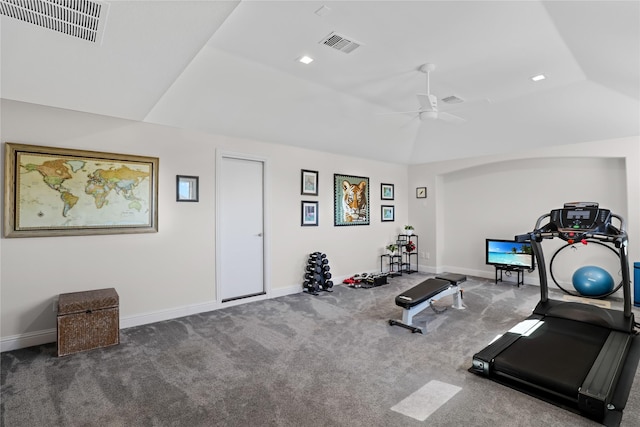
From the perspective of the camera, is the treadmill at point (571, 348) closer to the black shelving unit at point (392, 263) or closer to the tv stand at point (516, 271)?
the tv stand at point (516, 271)

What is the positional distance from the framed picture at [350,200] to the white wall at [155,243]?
0.18m

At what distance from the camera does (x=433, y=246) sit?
742cm

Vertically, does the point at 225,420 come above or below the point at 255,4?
below

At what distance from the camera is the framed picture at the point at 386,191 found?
289 inches

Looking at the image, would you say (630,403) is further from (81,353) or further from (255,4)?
(81,353)

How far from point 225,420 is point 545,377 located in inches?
95.2

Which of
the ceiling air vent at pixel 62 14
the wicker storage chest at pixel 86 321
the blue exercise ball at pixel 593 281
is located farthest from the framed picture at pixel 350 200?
the ceiling air vent at pixel 62 14

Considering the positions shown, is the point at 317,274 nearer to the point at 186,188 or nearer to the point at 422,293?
the point at 422,293

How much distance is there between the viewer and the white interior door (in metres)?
4.91

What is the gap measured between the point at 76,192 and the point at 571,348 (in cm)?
533

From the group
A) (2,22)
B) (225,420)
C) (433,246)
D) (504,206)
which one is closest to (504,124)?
(504,206)

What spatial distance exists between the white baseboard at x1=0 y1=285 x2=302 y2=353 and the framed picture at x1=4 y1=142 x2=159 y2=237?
1062mm

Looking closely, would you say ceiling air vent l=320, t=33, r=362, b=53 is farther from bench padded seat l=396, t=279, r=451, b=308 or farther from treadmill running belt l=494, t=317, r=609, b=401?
treadmill running belt l=494, t=317, r=609, b=401

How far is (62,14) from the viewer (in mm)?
1888
